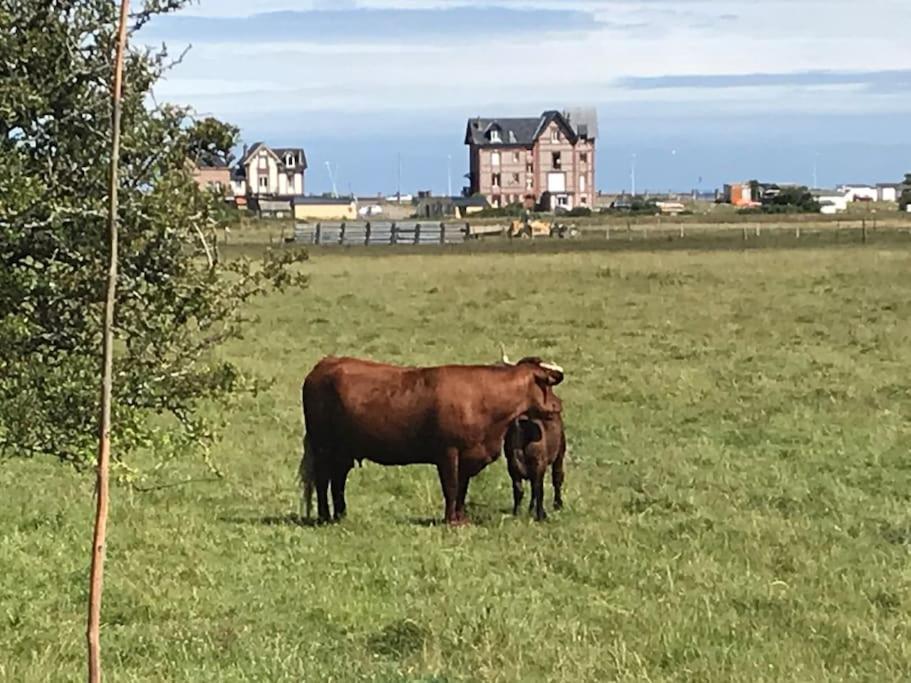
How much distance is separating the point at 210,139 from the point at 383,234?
68686mm

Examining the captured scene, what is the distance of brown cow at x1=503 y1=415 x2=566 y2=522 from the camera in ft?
43.0

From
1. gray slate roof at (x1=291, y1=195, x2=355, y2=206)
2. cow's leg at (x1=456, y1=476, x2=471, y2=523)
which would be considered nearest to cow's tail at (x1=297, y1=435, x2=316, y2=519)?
cow's leg at (x1=456, y1=476, x2=471, y2=523)

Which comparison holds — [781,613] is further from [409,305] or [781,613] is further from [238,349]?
[409,305]

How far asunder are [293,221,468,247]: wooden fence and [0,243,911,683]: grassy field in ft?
163

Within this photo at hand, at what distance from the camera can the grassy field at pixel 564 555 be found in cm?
841

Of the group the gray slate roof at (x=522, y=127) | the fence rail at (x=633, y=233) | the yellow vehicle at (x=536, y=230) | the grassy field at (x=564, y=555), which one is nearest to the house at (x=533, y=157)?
the gray slate roof at (x=522, y=127)

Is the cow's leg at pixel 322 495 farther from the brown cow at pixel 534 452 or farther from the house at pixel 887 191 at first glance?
the house at pixel 887 191

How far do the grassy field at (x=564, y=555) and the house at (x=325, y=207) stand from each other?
104 metres

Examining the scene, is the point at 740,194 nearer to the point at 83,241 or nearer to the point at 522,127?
the point at 522,127

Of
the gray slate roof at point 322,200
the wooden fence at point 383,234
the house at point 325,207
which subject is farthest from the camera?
the gray slate roof at point 322,200

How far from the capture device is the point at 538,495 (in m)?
12.8

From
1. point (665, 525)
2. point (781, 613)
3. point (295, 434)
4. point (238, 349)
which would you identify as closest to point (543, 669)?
point (781, 613)

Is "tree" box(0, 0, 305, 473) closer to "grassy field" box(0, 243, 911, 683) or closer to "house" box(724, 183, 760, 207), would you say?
"grassy field" box(0, 243, 911, 683)

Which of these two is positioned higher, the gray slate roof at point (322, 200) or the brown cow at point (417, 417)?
the gray slate roof at point (322, 200)
